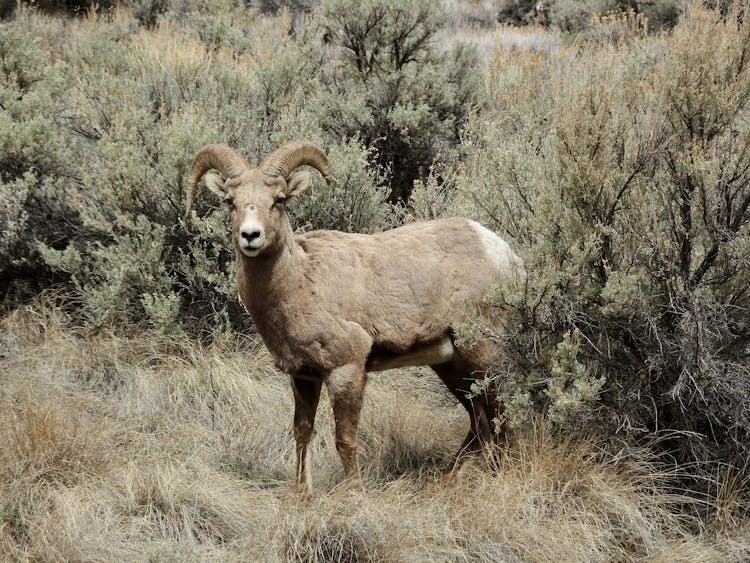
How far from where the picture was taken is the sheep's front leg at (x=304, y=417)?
4.55 metres

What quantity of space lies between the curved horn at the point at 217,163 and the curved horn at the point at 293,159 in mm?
144

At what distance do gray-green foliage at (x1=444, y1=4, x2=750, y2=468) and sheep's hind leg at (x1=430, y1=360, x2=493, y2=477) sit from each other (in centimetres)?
37

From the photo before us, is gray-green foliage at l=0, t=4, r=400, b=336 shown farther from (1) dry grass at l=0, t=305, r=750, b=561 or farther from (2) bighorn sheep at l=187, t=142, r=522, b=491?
(2) bighorn sheep at l=187, t=142, r=522, b=491

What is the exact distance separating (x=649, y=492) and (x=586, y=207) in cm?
164

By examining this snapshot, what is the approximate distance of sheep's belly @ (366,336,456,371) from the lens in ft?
14.8

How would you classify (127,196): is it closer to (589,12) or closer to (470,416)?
(470,416)

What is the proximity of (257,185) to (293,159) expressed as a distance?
1.22 ft

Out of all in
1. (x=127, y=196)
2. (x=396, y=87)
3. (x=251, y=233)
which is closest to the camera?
(x=251, y=233)

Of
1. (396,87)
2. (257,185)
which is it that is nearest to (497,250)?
(257,185)

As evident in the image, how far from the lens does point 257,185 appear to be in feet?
13.7

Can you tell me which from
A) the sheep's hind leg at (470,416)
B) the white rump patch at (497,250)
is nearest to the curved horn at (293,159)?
the white rump patch at (497,250)

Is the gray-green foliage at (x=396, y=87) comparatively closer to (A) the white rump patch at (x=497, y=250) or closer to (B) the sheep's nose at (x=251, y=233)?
(A) the white rump patch at (x=497, y=250)

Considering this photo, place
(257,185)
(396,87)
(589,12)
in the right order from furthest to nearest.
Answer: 1. (589,12)
2. (396,87)
3. (257,185)

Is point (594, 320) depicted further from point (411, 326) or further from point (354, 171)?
point (354, 171)
